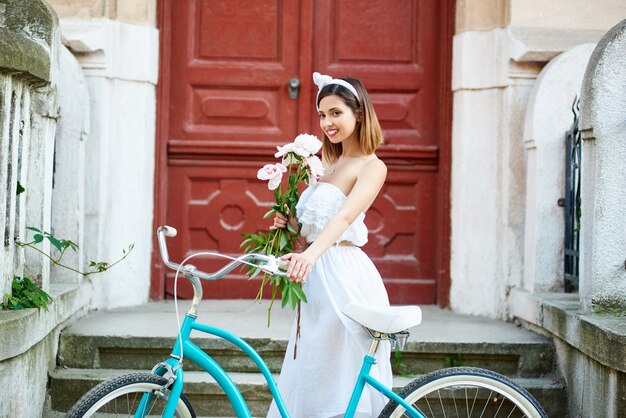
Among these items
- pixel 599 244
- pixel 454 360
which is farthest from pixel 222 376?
pixel 599 244

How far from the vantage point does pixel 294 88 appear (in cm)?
652

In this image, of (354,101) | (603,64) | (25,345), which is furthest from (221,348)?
(603,64)

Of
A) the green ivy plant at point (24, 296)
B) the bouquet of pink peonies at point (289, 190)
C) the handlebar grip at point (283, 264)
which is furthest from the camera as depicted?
the green ivy plant at point (24, 296)

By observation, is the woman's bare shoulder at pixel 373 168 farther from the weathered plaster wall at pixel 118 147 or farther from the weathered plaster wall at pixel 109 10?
the weathered plaster wall at pixel 109 10

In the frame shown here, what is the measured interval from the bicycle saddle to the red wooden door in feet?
10.3

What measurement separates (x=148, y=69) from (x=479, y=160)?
233 centimetres

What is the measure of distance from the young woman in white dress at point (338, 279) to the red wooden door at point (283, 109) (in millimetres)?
2671

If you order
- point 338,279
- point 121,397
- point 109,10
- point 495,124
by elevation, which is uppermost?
point 109,10

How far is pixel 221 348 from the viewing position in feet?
16.9

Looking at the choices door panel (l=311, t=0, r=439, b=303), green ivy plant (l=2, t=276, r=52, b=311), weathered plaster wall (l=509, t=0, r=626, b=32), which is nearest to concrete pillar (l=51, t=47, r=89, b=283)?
green ivy plant (l=2, t=276, r=52, b=311)

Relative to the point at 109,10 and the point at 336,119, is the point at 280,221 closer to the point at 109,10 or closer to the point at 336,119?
the point at 336,119

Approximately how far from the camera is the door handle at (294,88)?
6496 mm

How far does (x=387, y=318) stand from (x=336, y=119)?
0.94 meters

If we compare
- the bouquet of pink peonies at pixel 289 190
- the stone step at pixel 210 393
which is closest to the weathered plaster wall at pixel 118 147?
the stone step at pixel 210 393
